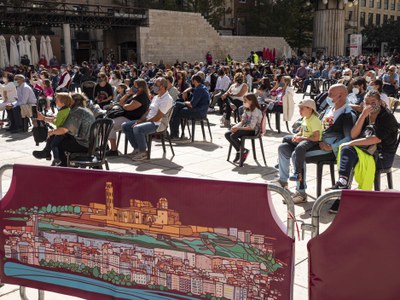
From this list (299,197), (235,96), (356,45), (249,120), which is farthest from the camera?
(356,45)

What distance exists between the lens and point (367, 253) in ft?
8.29

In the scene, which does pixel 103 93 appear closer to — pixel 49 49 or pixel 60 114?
pixel 60 114

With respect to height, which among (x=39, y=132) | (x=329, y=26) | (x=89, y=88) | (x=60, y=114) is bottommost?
(x=39, y=132)

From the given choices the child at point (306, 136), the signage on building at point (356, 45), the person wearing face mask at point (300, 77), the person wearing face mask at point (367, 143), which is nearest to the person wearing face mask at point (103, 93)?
the child at point (306, 136)

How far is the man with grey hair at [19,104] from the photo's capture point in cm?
1167

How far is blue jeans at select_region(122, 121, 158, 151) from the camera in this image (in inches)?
329

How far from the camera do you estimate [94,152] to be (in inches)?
260

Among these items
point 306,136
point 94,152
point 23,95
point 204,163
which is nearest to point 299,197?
point 306,136

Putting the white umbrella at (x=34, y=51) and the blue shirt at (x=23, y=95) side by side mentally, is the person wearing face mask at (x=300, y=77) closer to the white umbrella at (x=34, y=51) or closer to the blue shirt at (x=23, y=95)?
the blue shirt at (x=23, y=95)

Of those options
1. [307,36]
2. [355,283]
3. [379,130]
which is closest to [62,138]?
[379,130]

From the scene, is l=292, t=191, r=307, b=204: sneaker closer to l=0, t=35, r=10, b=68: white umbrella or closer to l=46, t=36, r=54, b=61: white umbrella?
l=0, t=35, r=10, b=68: white umbrella

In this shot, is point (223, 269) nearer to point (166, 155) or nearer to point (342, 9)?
point (166, 155)

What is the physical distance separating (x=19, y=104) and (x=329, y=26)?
39809 mm

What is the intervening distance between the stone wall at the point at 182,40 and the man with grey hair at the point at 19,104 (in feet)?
81.6
